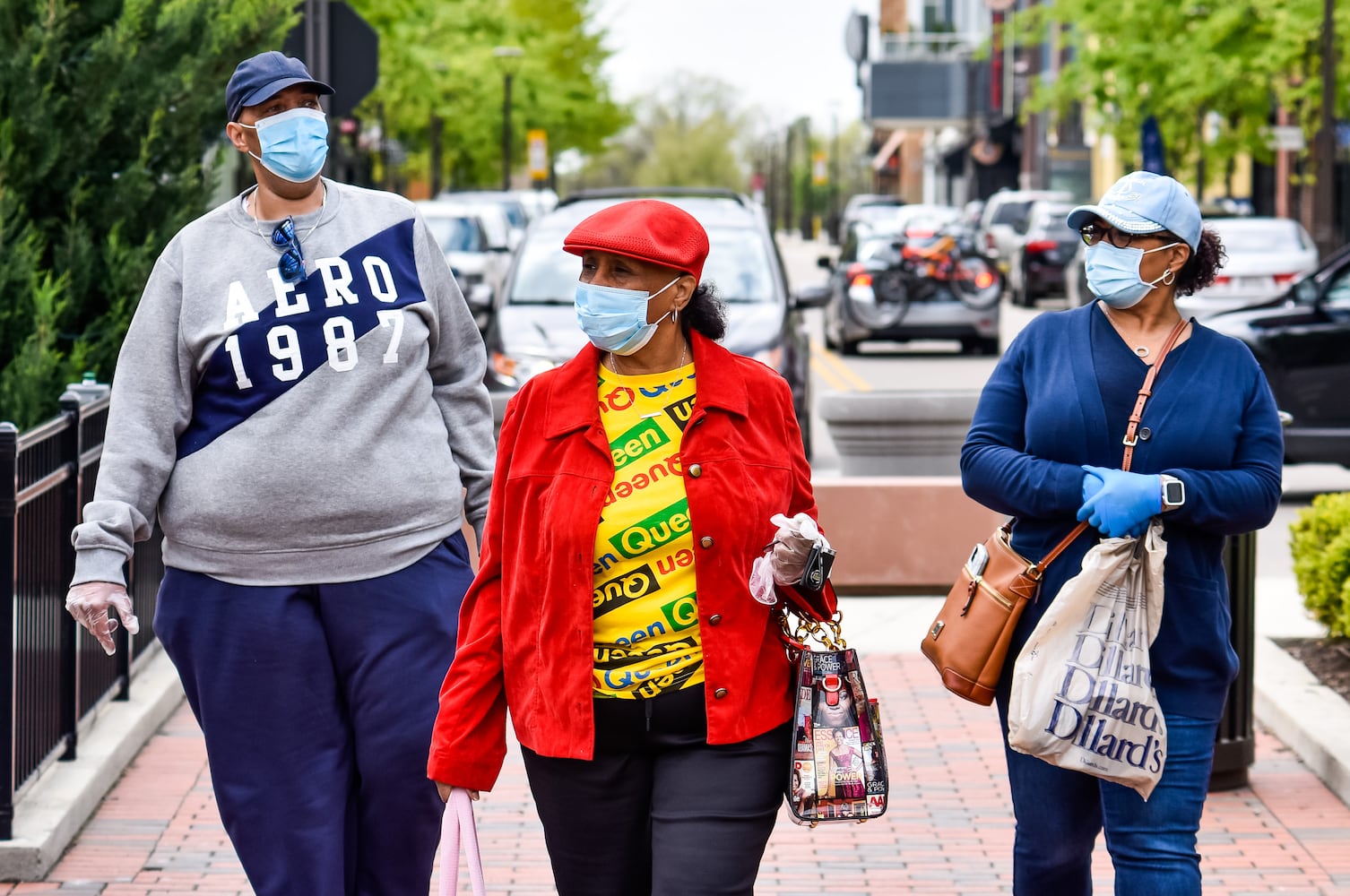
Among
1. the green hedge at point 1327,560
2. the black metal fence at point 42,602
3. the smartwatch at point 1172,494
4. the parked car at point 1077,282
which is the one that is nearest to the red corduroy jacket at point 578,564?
the smartwatch at point 1172,494

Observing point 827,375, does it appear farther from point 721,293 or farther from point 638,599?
point 638,599

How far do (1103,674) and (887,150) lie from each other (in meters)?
106

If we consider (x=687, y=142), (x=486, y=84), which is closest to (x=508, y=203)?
(x=486, y=84)

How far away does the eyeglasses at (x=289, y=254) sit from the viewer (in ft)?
12.6

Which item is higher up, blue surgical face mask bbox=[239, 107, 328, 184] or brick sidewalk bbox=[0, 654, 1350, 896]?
blue surgical face mask bbox=[239, 107, 328, 184]

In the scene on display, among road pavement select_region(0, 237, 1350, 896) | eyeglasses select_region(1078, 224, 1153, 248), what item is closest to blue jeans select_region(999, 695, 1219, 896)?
eyeglasses select_region(1078, 224, 1153, 248)

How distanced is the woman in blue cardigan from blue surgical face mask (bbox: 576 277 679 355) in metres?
0.91

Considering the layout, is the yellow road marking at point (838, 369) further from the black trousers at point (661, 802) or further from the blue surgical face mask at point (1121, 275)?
the black trousers at point (661, 802)

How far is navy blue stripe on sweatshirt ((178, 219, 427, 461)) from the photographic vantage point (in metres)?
3.81

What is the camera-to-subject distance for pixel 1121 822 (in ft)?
12.6

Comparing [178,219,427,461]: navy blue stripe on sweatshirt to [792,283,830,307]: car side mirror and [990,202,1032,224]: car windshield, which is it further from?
[990,202,1032,224]: car windshield

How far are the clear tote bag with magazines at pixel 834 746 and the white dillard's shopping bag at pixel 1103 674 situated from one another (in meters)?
0.46

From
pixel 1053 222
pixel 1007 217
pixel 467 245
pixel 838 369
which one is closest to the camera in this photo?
pixel 838 369

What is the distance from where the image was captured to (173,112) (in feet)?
27.1
